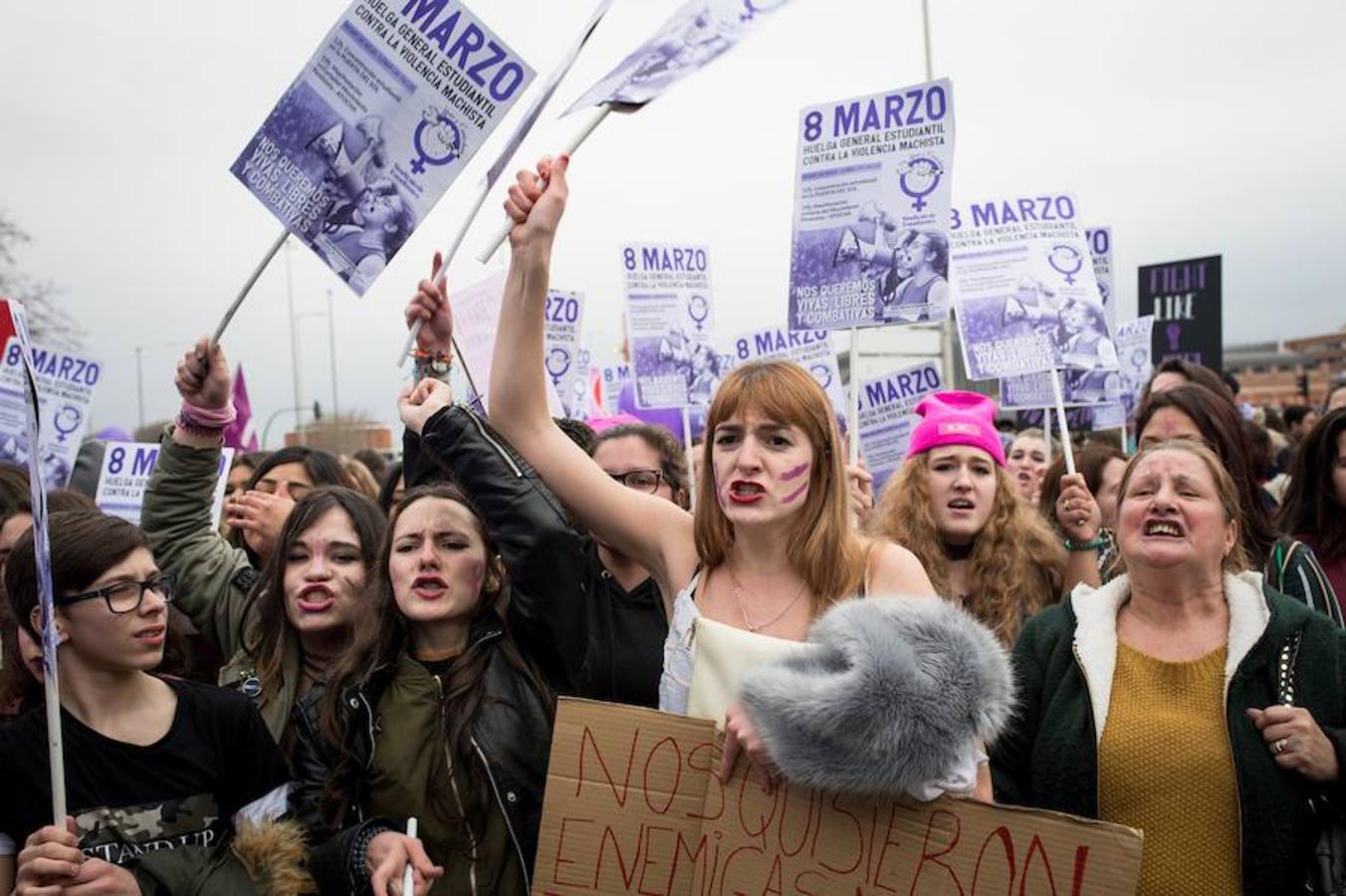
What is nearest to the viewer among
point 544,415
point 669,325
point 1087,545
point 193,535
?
point 544,415

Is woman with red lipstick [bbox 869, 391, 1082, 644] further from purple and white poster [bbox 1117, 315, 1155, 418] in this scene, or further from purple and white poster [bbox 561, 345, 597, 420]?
purple and white poster [bbox 1117, 315, 1155, 418]

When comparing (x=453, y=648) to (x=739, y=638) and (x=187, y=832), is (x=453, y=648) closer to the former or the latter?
(x=187, y=832)

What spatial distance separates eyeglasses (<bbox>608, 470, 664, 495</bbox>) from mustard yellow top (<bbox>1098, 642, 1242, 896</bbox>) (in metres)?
2.15

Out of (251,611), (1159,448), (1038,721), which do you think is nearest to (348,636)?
(251,611)

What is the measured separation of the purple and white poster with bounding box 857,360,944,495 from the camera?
7020 mm

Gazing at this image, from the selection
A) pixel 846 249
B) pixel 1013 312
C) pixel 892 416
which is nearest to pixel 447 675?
pixel 846 249

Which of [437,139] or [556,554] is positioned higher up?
[437,139]

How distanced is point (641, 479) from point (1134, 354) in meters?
7.07

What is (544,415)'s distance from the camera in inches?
116

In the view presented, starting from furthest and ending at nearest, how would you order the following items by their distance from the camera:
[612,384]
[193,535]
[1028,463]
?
[612,384]
[1028,463]
[193,535]

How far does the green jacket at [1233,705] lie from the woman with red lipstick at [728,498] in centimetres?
59

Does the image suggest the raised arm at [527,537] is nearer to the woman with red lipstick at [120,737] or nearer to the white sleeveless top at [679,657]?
the white sleeveless top at [679,657]

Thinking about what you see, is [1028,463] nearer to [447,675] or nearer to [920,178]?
[920,178]

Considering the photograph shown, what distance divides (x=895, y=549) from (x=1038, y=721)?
64 centimetres
